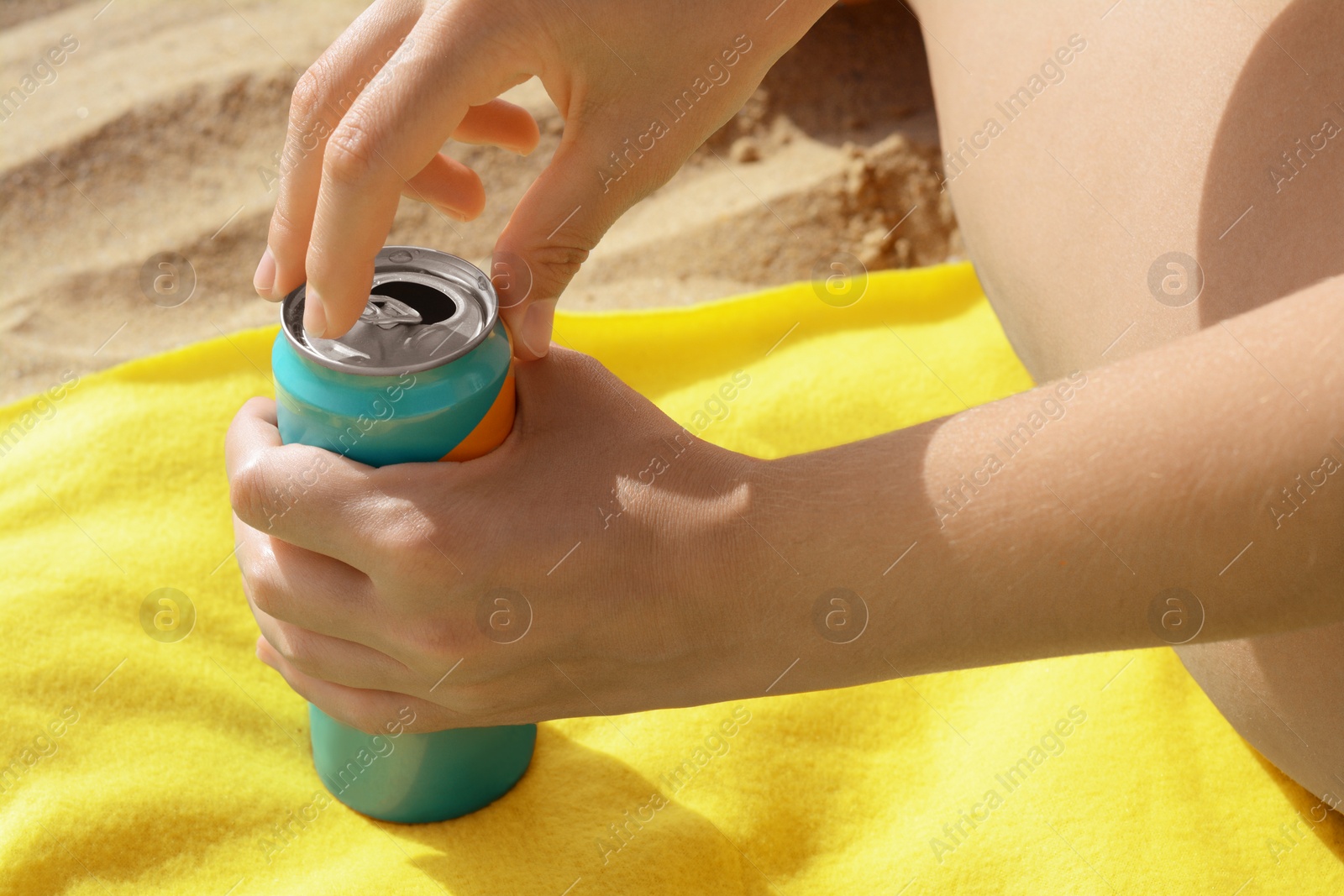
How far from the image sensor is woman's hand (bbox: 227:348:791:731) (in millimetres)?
875

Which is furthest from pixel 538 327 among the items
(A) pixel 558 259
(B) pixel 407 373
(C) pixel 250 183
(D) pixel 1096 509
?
(C) pixel 250 183

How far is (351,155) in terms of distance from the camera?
32.7 inches

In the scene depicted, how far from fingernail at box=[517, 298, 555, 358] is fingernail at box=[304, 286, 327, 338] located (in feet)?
0.57

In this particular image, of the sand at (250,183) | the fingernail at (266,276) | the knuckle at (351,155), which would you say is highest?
the knuckle at (351,155)

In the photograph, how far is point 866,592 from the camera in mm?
870

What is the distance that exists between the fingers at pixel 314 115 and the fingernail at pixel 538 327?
19 cm

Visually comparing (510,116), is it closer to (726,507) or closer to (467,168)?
(467,168)

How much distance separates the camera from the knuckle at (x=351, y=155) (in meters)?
0.83

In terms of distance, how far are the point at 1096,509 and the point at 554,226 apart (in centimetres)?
50

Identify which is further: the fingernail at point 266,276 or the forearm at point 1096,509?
the fingernail at point 266,276

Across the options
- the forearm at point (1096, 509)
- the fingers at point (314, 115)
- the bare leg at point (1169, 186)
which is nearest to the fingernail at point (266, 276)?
the fingers at point (314, 115)

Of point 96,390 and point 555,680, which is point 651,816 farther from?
point 96,390

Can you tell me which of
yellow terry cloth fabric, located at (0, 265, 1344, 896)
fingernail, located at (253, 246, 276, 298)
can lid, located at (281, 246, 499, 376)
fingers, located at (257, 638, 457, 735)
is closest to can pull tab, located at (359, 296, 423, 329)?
can lid, located at (281, 246, 499, 376)

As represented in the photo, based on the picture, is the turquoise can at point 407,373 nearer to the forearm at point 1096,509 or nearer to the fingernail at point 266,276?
the fingernail at point 266,276
